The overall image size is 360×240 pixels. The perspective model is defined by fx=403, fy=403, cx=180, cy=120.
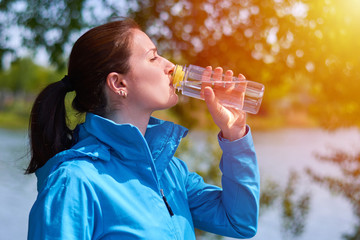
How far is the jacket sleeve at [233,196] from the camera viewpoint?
4.26 ft

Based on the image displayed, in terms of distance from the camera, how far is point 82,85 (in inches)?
53.5

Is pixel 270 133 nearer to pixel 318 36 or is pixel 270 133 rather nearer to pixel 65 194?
pixel 318 36

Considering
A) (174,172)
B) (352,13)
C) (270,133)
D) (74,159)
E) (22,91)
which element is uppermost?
(352,13)

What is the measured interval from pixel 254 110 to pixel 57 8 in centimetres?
204

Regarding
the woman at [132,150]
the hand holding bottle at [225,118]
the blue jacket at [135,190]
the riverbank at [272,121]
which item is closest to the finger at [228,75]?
the woman at [132,150]

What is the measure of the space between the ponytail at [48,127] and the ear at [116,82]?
181 millimetres

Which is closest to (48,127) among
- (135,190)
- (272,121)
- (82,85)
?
(82,85)

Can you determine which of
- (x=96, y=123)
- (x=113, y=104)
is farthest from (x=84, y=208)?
(x=113, y=104)

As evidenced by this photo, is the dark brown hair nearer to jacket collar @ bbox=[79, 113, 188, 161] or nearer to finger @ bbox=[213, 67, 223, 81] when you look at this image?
jacket collar @ bbox=[79, 113, 188, 161]

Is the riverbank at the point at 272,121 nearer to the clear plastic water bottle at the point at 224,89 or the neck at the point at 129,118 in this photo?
the clear plastic water bottle at the point at 224,89

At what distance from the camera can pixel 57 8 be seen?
3.03 m

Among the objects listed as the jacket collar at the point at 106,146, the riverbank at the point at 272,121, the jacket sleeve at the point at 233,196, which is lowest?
the riverbank at the point at 272,121

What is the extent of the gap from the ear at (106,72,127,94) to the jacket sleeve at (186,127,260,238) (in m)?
0.36

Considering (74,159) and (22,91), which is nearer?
(74,159)
